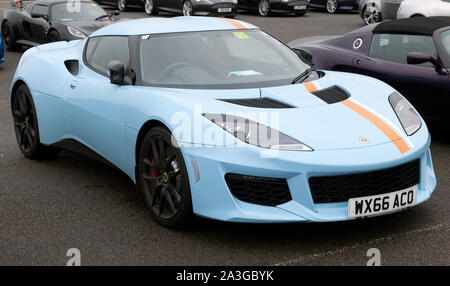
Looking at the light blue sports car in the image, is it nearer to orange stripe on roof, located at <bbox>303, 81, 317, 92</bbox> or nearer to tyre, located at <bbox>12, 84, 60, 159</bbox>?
orange stripe on roof, located at <bbox>303, 81, 317, 92</bbox>

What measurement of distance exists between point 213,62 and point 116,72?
0.68 meters

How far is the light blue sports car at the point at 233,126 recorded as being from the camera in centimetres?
371

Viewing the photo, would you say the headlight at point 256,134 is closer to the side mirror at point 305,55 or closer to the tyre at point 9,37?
the side mirror at point 305,55

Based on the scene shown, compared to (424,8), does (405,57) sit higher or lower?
higher

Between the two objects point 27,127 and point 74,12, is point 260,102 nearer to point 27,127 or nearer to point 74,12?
point 27,127

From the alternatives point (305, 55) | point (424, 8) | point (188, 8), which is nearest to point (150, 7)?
point (188, 8)

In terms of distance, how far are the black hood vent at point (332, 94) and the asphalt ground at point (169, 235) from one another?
31.5 inches

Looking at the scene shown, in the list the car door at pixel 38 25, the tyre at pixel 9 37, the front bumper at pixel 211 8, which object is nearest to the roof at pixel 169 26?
the car door at pixel 38 25

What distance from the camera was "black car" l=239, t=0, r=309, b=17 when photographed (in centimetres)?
2023

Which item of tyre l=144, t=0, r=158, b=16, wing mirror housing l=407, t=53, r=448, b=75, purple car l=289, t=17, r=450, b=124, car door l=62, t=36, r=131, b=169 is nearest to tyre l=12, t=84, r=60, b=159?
car door l=62, t=36, r=131, b=169

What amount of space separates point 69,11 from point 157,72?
9.06 m

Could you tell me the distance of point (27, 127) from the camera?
6.02m
